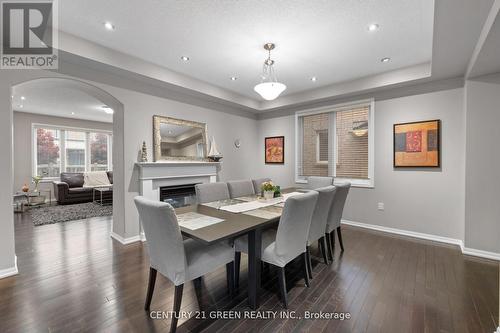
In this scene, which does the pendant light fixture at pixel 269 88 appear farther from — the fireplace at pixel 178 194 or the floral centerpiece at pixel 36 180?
the floral centerpiece at pixel 36 180

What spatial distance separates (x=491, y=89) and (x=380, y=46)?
1546 mm

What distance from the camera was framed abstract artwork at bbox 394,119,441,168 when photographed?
3420 millimetres

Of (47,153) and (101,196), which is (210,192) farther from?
(47,153)

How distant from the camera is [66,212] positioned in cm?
523

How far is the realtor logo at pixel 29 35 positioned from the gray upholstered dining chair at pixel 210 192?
2289mm

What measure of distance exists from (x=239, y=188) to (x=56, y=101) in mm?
5170

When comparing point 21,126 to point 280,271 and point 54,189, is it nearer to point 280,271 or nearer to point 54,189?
point 54,189

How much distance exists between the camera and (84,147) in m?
7.53

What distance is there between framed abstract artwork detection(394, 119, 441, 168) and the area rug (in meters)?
6.16

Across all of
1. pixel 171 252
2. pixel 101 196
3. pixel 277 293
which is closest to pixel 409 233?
pixel 277 293

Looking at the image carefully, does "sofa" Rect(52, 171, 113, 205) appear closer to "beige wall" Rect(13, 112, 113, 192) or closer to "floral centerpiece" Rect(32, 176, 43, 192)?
"floral centerpiece" Rect(32, 176, 43, 192)

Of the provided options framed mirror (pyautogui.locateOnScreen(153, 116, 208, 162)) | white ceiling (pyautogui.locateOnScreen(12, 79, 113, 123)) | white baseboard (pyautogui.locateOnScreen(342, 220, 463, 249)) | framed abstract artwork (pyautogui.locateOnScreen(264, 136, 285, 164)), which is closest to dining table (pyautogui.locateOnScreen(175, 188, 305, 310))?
framed mirror (pyautogui.locateOnScreen(153, 116, 208, 162))

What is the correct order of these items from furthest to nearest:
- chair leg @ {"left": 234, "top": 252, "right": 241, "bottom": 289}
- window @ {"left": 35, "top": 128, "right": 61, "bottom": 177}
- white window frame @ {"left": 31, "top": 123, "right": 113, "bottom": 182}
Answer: window @ {"left": 35, "top": 128, "right": 61, "bottom": 177}
white window frame @ {"left": 31, "top": 123, "right": 113, "bottom": 182}
chair leg @ {"left": 234, "top": 252, "right": 241, "bottom": 289}

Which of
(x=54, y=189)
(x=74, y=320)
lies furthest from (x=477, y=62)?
(x=54, y=189)
